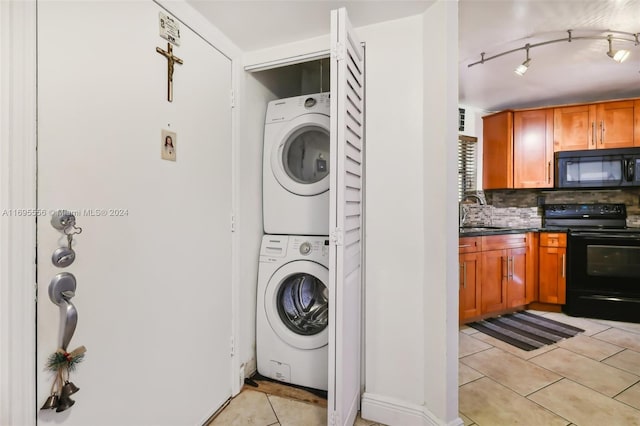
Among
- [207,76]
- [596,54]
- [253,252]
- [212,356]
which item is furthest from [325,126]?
[596,54]

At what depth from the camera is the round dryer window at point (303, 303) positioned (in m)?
1.94

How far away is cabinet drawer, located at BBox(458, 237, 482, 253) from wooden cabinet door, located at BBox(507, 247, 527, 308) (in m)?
0.47

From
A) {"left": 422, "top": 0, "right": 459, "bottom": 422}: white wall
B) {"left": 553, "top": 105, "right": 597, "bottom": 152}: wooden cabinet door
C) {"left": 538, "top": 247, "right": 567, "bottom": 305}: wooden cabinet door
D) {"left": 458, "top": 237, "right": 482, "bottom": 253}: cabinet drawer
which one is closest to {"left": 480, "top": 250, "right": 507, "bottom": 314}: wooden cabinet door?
{"left": 458, "top": 237, "right": 482, "bottom": 253}: cabinet drawer

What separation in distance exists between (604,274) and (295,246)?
10.6 feet

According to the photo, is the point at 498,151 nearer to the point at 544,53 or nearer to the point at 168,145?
the point at 544,53

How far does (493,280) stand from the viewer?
3.02m

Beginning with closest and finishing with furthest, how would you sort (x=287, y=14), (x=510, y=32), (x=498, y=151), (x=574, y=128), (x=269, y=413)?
(x=287, y=14), (x=269, y=413), (x=510, y=32), (x=574, y=128), (x=498, y=151)

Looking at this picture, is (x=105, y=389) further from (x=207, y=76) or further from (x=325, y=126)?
(x=325, y=126)

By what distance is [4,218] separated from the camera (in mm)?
834

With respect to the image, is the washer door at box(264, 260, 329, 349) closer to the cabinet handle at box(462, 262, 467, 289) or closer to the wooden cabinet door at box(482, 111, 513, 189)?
the cabinet handle at box(462, 262, 467, 289)

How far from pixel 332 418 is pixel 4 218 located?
4.35 ft

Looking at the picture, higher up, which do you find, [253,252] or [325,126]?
[325,126]

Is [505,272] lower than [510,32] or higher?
lower

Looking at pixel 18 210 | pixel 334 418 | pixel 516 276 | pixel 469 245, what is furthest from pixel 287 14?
pixel 516 276
